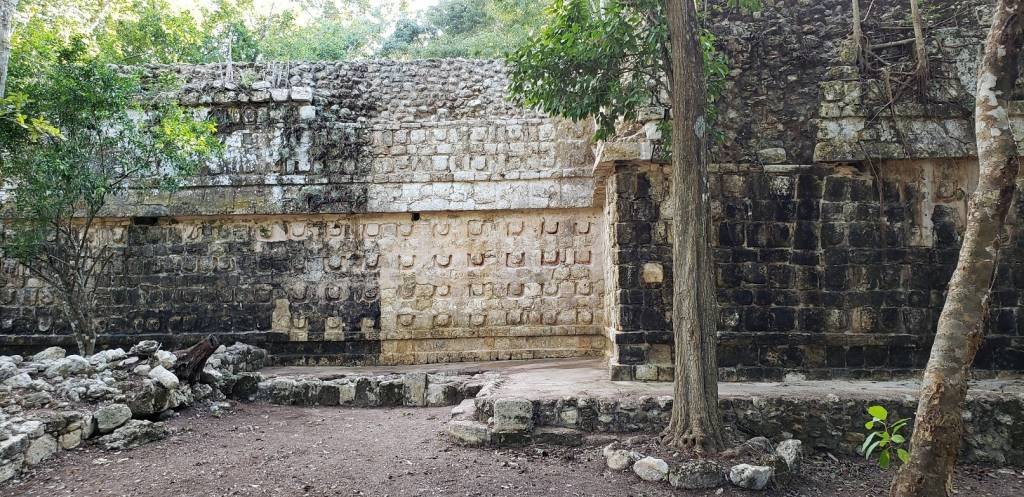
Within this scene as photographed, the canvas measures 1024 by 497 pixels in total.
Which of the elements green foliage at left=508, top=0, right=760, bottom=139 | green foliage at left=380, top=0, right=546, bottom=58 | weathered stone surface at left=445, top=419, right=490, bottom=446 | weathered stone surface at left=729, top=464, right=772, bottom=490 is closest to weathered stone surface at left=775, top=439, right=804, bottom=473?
weathered stone surface at left=729, top=464, right=772, bottom=490

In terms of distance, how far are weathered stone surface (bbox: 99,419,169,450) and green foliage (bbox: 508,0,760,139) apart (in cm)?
459

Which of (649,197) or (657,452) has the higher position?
(649,197)

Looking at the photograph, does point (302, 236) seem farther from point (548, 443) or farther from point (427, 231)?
point (548, 443)

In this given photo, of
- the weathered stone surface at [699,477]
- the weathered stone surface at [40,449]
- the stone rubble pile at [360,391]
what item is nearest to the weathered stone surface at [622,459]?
the weathered stone surface at [699,477]

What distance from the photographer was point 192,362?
23.7 feet

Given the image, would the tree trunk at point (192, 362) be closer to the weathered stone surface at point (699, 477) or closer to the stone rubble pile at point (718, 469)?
the stone rubble pile at point (718, 469)

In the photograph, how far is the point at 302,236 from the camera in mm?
9477

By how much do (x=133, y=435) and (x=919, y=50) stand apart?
27.7 feet

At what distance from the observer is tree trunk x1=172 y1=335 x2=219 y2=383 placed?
283 inches

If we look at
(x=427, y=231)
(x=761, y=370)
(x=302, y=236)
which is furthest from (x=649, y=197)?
(x=302, y=236)

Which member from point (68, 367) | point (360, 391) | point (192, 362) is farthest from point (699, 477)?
point (68, 367)

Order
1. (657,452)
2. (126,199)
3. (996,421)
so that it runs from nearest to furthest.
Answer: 1. (657,452)
2. (996,421)
3. (126,199)

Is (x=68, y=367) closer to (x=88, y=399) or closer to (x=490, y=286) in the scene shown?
(x=88, y=399)

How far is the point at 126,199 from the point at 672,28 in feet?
26.5
